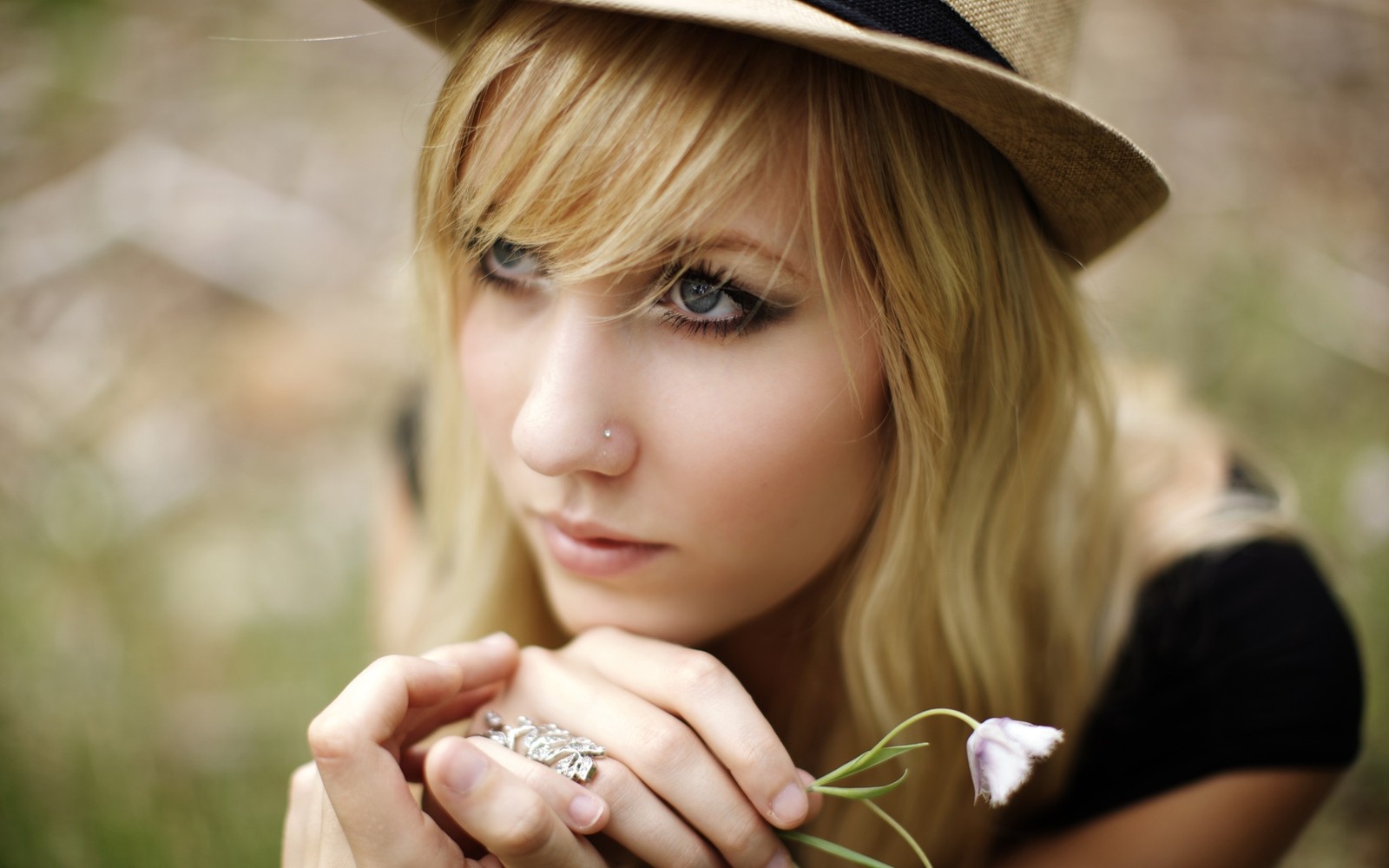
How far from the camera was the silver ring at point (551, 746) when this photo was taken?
1275 millimetres

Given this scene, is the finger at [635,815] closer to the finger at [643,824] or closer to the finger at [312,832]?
the finger at [643,824]

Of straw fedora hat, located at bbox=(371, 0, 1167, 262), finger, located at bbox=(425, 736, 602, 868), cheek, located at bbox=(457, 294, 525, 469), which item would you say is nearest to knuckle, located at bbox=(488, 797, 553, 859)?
finger, located at bbox=(425, 736, 602, 868)

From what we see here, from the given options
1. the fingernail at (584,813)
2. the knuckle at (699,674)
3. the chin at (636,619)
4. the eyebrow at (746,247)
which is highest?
the eyebrow at (746,247)

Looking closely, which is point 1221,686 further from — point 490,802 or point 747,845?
point 490,802

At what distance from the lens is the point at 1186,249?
166 inches

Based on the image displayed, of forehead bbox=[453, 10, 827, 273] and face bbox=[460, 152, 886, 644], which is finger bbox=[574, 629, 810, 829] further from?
forehead bbox=[453, 10, 827, 273]

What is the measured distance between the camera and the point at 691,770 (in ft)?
4.15

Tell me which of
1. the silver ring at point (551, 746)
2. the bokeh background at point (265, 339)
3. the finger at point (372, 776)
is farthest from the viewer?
the bokeh background at point (265, 339)

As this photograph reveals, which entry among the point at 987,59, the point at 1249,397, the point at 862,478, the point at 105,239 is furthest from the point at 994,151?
the point at 105,239

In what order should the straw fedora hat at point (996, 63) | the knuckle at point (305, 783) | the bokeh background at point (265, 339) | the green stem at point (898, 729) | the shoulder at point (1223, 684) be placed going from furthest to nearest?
the bokeh background at point (265, 339) → the shoulder at point (1223, 684) → the knuckle at point (305, 783) → the straw fedora hat at point (996, 63) → the green stem at point (898, 729)

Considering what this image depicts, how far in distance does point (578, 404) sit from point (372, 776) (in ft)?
1.83

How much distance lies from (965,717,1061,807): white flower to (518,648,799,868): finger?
0.36 metres

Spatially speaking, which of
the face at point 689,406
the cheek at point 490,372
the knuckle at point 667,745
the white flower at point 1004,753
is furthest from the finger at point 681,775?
the cheek at point 490,372

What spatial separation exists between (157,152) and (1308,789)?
514cm
